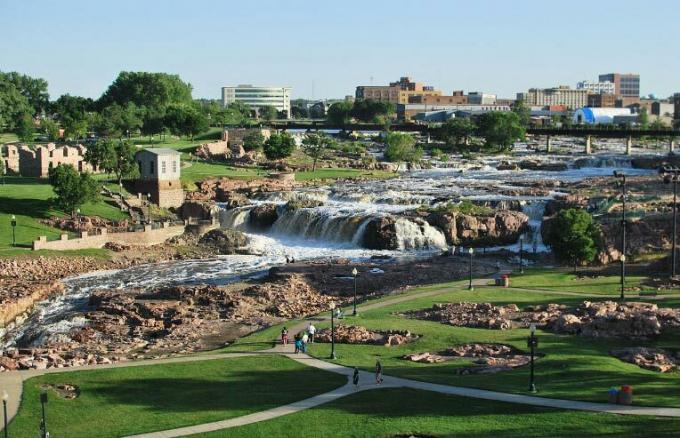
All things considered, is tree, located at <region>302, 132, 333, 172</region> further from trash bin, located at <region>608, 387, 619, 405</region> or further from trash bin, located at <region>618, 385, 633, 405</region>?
trash bin, located at <region>618, 385, 633, 405</region>

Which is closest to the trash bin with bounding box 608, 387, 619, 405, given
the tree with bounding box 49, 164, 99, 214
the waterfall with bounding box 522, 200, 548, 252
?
the waterfall with bounding box 522, 200, 548, 252

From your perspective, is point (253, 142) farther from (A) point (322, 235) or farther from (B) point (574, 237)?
(B) point (574, 237)

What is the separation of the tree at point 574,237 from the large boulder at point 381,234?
19939 mm

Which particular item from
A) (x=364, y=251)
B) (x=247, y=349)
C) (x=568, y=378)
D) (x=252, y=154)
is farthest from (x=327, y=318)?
(x=252, y=154)

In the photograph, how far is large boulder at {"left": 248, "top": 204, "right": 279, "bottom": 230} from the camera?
97.1 meters

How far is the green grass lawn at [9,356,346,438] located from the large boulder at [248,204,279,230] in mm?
54787

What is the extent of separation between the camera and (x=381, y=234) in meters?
85.3

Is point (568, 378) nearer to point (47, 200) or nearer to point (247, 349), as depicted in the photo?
point (247, 349)

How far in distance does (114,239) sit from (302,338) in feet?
140

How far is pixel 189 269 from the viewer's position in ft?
251

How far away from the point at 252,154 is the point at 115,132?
23566mm

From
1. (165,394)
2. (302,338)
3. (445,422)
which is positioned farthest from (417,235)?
(445,422)

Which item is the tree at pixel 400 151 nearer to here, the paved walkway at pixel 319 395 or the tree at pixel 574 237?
the tree at pixel 574 237

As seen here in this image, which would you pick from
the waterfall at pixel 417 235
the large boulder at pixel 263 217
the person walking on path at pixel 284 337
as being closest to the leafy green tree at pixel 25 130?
the large boulder at pixel 263 217
